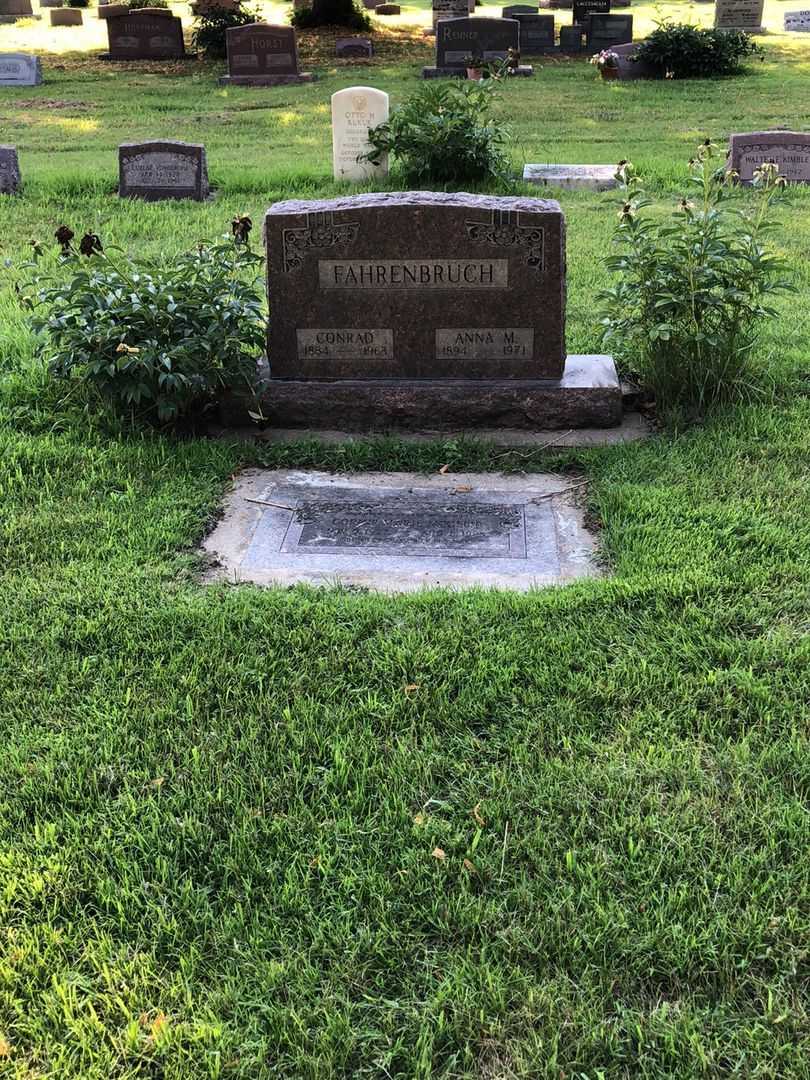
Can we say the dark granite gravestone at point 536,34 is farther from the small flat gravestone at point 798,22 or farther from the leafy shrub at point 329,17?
the small flat gravestone at point 798,22

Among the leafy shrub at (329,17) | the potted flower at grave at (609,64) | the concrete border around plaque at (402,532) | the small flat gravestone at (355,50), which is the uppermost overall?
the leafy shrub at (329,17)

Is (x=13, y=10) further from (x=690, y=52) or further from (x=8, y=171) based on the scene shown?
(x=8, y=171)

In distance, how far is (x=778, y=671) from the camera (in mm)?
3389

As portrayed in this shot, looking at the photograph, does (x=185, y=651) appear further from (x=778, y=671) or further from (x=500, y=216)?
(x=500, y=216)

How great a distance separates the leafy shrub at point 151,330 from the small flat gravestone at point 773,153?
23.0 feet

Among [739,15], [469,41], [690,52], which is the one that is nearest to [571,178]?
[690,52]

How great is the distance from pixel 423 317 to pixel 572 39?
20299 mm

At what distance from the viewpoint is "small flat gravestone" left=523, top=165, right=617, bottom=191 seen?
1073cm

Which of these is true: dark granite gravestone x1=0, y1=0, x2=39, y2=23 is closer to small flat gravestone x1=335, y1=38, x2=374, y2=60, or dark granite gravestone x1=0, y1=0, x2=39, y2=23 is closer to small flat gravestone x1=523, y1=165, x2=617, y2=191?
small flat gravestone x1=335, y1=38, x2=374, y2=60

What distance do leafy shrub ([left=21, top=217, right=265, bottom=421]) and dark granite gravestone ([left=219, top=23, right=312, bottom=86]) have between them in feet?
53.4

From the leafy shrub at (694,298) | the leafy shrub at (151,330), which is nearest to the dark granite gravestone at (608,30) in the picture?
the leafy shrub at (694,298)

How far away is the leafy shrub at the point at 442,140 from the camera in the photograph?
1020 cm

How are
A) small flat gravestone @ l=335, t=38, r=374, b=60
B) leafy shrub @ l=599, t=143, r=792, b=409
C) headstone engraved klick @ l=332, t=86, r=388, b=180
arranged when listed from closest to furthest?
leafy shrub @ l=599, t=143, r=792, b=409, headstone engraved klick @ l=332, t=86, r=388, b=180, small flat gravestone @ l=335, t=38, r=374, b=60

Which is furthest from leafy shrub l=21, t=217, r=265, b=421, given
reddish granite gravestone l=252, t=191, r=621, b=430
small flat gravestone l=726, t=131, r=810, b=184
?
small flat gravestone l=726, t=131, r=810, b=184
